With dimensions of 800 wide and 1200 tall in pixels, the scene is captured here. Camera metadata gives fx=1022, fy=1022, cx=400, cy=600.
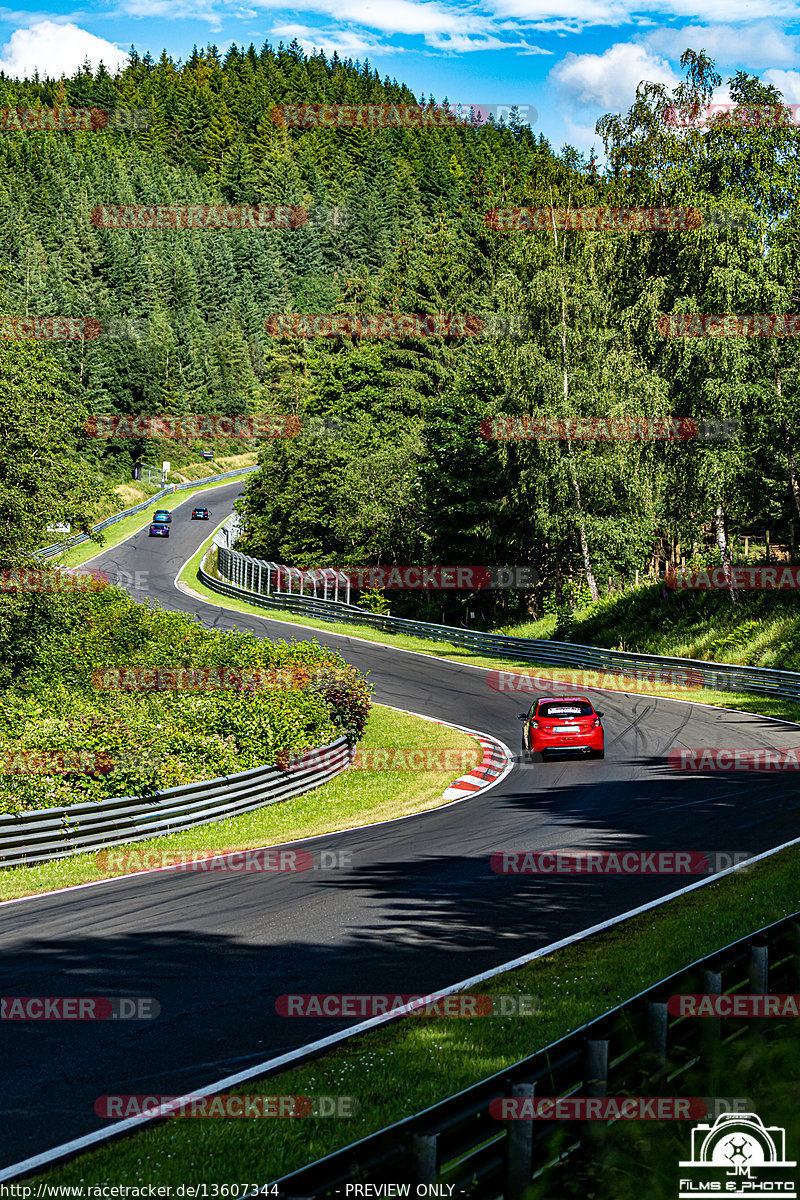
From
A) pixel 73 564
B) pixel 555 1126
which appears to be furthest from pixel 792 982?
pixel 73 564

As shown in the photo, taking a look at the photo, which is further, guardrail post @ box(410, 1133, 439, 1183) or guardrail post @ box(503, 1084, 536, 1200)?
guardrail post @ box(503, 1084, 536, 1200)

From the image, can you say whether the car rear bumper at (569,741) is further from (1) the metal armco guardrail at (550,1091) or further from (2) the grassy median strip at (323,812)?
(1) the metal armco guardrail at (550,1091)

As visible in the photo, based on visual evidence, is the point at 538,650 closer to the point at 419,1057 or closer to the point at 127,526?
the point at 419,1057

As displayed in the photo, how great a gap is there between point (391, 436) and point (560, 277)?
2785cm

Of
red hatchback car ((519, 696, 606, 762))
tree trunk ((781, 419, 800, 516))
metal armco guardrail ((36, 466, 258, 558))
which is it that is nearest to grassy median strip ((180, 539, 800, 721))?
red hatchback car ((519, 696, 606, 762))

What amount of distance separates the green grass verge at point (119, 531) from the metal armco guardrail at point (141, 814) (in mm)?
34612

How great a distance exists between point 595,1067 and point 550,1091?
0.31 meters

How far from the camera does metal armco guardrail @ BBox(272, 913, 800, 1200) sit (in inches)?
174

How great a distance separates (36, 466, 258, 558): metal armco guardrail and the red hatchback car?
42489 mm

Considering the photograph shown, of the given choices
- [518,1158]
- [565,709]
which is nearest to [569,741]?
[565,709]

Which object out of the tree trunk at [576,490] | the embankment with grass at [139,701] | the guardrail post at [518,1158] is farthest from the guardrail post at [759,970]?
the tree trunk at [576,490]

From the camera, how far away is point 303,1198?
4168 mm

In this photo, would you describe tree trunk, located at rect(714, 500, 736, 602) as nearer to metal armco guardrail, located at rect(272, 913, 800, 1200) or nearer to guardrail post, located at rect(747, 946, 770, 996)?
guardrail post, located at rect(747, 946, 770, 996)

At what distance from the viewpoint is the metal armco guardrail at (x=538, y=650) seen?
31391mm
